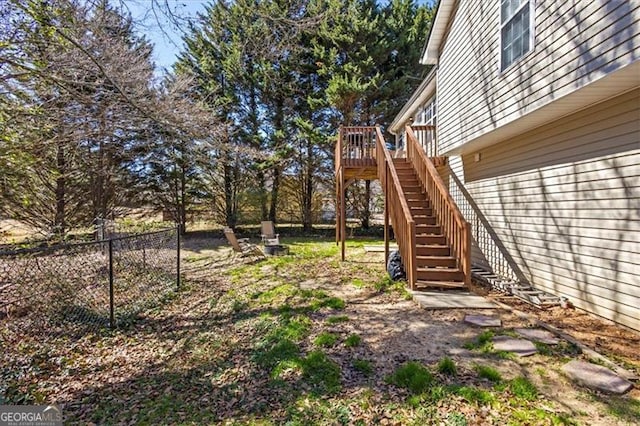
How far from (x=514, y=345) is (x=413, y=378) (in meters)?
1.31

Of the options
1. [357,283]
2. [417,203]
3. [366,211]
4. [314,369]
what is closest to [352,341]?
[314,369]

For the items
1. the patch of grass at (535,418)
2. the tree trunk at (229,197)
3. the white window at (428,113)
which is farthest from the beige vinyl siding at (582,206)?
the tree trunk at (229,197)

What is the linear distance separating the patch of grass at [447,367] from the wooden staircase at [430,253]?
2368 millimetres

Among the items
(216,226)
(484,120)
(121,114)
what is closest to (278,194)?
(216,226)

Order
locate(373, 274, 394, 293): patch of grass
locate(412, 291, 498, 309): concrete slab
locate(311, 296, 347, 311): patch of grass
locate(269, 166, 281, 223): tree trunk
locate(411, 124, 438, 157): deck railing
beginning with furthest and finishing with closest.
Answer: locate(269, 166, 281, 223): tree trunk → locate(411, 124, 438, 157): deck railing → locate(373, 274, 394, 293): patch of grass → locate(311, 296, 347, 311): patch of grass → locate(412, 291, 498, 309): concrete slab

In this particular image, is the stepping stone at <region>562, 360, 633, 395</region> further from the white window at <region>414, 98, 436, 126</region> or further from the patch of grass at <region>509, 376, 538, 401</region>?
the white window at <region>414, 98, 436, 126</region>

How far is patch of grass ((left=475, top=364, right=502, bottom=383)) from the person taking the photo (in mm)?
2760

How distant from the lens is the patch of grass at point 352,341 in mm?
3549

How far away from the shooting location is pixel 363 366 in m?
3.09

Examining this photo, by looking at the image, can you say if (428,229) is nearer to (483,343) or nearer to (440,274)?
(440,274)

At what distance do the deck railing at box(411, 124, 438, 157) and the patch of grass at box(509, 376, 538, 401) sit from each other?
713 cm

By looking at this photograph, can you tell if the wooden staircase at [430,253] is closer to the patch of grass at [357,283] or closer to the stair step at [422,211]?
the stair step at [422,211]

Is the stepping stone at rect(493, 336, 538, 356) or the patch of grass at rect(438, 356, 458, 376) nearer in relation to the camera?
the patch of grass at rect(438, 356, 458, 376)

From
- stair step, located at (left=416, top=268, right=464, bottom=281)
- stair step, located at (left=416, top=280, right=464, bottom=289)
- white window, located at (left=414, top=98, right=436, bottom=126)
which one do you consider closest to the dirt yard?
stair step, located at (left=416, top=280, right=464, bottom=289)
